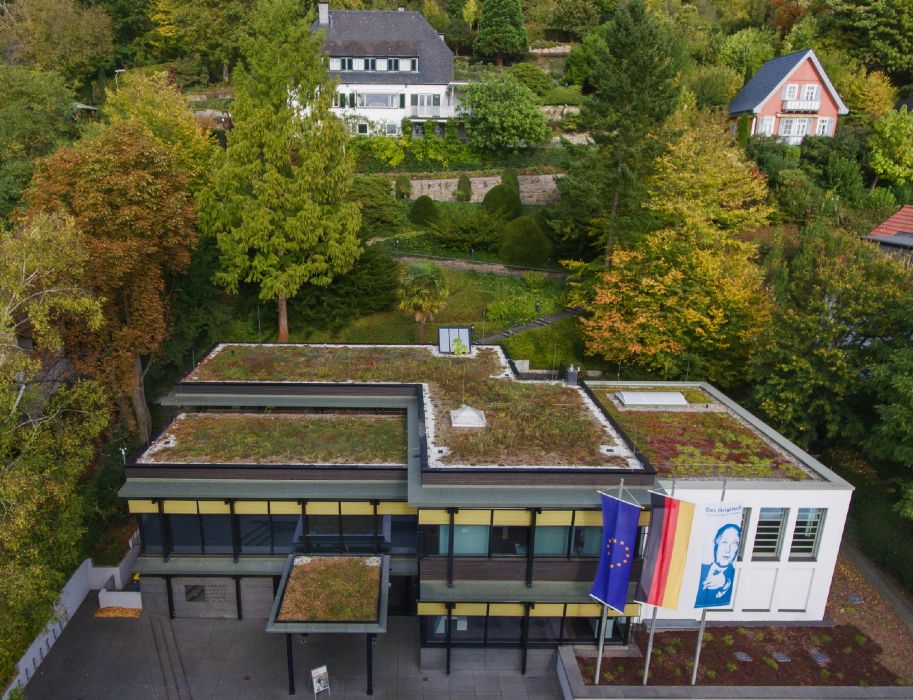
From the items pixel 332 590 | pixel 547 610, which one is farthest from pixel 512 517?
pixel 332 590

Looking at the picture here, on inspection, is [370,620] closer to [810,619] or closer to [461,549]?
[461,549]

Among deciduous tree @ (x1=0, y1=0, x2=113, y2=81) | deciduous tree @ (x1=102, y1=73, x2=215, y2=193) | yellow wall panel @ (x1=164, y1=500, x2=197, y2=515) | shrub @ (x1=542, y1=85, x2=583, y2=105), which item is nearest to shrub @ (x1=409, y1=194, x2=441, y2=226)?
deciduous tree @ (x1=102, y1=73, x2=215, y2=193)

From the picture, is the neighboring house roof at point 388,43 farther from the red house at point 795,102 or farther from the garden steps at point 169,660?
the garden steps at point 169,660

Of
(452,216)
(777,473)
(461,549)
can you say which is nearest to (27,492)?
(461,549)

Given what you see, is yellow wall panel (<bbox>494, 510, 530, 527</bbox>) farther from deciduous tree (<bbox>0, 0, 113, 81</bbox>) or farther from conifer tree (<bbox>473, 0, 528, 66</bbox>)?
conifer tree (<bbox>473, 0, 528, 66</bbox>)

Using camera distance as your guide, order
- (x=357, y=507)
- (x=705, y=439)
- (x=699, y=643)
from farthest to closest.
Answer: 1. (x=705, y=439)
2. (x=357, y=507)
3. (x=699, y=643)

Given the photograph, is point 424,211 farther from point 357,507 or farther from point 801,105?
point 801,105

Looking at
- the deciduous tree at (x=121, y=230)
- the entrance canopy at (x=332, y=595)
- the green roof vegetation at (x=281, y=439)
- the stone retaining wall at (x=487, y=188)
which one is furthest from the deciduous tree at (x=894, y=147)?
the deciduous tree at (x=121, y=230)
